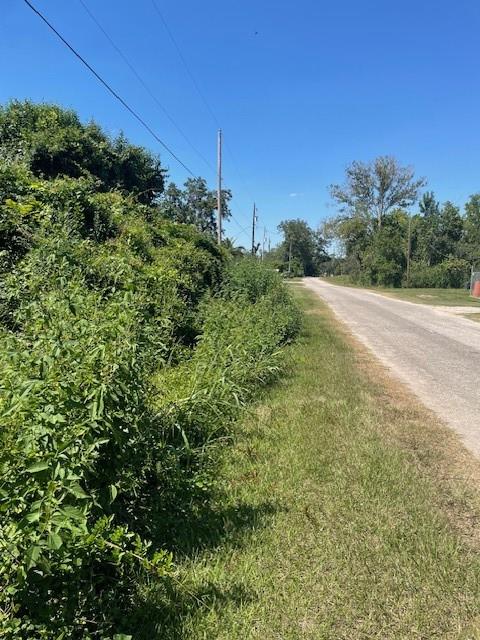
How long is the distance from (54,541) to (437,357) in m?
9.27

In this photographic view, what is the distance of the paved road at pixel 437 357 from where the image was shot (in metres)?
5.96

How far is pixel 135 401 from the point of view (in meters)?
2.64

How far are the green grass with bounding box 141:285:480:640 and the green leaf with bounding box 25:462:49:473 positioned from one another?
0.91 metres

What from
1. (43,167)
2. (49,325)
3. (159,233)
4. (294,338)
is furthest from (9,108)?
(49,325)

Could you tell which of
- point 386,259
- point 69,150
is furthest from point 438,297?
point 69,150

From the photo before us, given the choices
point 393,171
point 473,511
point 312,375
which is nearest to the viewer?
point 473,511

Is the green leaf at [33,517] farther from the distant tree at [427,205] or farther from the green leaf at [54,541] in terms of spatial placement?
the distant tree at [427,205]

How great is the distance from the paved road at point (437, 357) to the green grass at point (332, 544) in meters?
1.09

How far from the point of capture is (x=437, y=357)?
969 centimetres

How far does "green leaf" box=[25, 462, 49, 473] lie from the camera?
74.0 inches

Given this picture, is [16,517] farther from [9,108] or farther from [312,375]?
[9,108]

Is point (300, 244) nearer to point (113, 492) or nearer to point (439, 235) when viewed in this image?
point (439, 235)

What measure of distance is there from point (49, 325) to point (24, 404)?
1.05 m

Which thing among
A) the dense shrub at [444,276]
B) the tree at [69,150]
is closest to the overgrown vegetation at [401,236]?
the dense shrub at [444,276]
